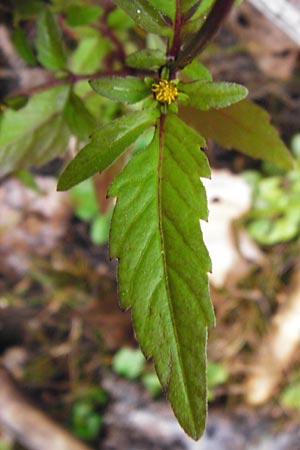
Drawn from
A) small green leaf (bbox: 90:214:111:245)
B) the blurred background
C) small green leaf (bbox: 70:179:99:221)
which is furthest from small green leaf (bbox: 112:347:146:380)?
small green leaf (bbox: 70:179:99:221)

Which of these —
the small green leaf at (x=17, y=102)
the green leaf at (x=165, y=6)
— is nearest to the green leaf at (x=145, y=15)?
the green leaf at (x=165, y=6)

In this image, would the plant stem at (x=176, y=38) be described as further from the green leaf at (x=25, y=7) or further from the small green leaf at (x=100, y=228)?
the small green leaf at (x=100, y=228)

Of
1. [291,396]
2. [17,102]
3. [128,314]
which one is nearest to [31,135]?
[17,102]

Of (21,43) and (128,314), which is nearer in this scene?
(21,43)

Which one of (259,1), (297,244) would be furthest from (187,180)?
(297,244)

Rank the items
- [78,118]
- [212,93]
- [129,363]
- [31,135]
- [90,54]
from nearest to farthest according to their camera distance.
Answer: [212,93] < [78,118] < [31,135] < [90,54] < [129,363]

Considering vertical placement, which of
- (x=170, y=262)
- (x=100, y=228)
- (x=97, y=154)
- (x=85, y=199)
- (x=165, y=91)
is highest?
(x=165, y=91)

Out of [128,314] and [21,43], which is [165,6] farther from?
[128,314]

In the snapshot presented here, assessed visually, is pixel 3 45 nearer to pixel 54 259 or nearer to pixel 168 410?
pixel 54 259

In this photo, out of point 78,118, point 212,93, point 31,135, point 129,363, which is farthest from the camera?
point 129,363
